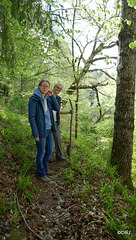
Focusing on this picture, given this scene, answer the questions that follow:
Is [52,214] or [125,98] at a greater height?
[125,98]

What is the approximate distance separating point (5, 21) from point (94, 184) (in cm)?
494

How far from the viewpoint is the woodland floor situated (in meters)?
2.36

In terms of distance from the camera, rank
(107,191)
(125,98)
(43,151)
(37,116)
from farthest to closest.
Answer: (125,98), (107,191), (43,151), (37,116)

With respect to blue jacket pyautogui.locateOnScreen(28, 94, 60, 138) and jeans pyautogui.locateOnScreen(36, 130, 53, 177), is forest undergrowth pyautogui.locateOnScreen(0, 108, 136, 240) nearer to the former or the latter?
jeans pyautogui.locateOnScreen(36, 130, 53, 177)

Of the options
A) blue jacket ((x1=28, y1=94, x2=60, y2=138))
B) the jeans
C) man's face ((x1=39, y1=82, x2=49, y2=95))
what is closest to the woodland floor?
the jeans

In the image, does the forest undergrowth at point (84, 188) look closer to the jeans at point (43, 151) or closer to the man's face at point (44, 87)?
the jeans at point (43, 151)

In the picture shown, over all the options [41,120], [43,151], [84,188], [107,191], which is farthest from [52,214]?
[41,120]

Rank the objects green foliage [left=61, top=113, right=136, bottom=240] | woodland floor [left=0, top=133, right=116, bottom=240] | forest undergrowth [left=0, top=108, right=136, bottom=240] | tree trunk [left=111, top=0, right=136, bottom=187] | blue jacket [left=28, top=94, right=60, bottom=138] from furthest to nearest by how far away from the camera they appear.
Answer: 1. tree trunk [left=111, top=0, right=136, bottom=187]
2. blue jacket [left=28, top=94, right=60, bottom=138]
3. green foliage [left=61, top=113, right=136, bottom=240]
4. forest undergrowth [left=0, top=108, right=136, bottom=240]
5. woodland floor [left=0, top=133, right=116, bottom=240]

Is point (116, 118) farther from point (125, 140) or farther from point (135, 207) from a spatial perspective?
point (135, 207)

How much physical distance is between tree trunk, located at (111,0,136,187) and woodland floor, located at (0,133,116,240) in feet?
4.64

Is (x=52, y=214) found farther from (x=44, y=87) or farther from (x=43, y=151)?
(x=44, y=87)

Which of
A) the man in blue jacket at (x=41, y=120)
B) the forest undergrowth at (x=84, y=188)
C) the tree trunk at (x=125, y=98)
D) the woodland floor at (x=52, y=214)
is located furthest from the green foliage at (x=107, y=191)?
the man in blue jacket at (x=41, y=120)

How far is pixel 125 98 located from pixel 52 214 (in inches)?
134

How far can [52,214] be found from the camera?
2.83 metres
